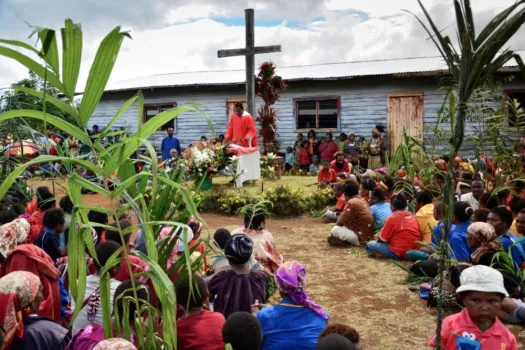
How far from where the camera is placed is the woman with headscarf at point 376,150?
14086 mm

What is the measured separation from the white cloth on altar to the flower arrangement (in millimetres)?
489

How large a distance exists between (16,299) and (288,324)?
1.57 metres

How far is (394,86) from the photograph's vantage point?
50.1 feet

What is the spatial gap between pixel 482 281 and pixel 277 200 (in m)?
6.90

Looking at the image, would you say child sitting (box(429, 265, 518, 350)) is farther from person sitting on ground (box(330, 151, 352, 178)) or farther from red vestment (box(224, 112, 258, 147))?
red vestment (box(224, 112, 258, 147))

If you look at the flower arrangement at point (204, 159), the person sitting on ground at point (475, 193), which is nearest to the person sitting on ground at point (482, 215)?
the person sitting on ground at point (475, 193)

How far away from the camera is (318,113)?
1661 cm

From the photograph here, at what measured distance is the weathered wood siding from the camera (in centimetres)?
1488

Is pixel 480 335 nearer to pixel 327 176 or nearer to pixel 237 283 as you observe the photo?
pixel 237 283

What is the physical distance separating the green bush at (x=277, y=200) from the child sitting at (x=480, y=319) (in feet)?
21.8

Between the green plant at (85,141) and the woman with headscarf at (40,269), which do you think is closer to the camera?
the green plant at (85,141)

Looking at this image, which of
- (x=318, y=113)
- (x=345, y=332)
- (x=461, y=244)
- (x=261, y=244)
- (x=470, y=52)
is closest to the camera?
(x=470, y=52)

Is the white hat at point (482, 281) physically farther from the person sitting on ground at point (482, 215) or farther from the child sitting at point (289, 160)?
the child sitting at point (289, 160)

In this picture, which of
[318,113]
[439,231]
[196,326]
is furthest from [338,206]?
[318,113]
